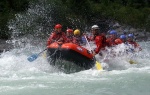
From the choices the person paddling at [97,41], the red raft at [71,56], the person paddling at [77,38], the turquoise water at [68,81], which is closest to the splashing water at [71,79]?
the turquoise water at [68,81]

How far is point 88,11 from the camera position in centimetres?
3472

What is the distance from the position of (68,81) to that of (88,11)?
1009 inches

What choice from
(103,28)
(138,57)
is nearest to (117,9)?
(103,28)

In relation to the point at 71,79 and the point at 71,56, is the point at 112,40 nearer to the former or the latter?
the point at 71,56

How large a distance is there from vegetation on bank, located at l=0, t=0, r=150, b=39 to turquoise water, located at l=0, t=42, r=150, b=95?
44.6 feet

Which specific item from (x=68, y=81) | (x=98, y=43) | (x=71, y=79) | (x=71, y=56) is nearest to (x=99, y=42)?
(x=98, y=43)

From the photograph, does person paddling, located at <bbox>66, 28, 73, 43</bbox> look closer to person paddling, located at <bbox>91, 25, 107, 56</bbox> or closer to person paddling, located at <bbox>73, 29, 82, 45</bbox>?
person paddling, located at <bbox>73, 29, 82, 45</bbox>

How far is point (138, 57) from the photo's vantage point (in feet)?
47.7

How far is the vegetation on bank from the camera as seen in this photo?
28.3 meters

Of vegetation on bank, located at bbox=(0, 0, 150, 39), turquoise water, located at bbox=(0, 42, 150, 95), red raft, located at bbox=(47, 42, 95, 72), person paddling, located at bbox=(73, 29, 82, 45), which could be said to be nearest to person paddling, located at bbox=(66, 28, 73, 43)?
person paddling, located at bbox=(73, 29, 82, 45)

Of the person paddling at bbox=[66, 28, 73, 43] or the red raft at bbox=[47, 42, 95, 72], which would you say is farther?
the person paddling at bbox=[66, 28, 73, 43]

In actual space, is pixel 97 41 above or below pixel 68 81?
above

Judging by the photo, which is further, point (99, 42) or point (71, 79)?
point (99, 42)

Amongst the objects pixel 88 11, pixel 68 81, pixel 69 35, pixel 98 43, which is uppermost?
pixel 88 11
